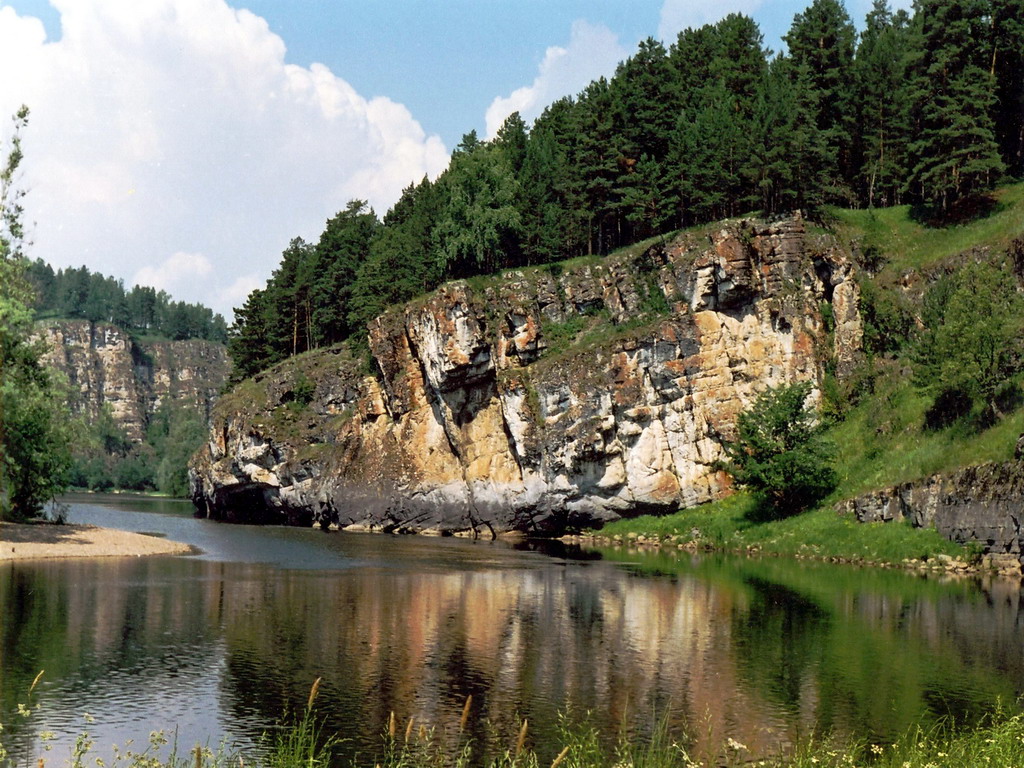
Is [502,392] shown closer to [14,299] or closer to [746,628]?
[14,299]

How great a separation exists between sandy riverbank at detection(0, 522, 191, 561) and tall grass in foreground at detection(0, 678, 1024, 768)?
37.0m

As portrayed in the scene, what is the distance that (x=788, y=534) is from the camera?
65.7m

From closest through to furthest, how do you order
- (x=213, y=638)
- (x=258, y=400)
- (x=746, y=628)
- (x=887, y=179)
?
(x=213, y=638), (x=746, y=628), (x=887, y=179), (x=258, y=400)

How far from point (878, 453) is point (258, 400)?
64.7 metres

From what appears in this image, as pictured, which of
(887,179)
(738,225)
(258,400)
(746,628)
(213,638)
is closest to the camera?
(213,638)

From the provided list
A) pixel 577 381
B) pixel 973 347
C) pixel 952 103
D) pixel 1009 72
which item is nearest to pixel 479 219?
pixel 577 381

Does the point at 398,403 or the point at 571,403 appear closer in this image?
the point at 571,403

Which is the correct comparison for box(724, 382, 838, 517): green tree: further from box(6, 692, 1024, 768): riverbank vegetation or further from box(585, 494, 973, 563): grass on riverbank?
box(6, 692, 1024, 768): riverbank vegetation

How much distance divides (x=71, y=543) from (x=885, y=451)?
5128 cm

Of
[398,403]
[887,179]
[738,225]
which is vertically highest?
[887,179]

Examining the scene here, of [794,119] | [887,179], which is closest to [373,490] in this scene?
[794,119]

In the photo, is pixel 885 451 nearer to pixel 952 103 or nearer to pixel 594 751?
pixel 952 103

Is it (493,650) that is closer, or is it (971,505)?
(493,650)

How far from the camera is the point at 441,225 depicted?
93.7m
